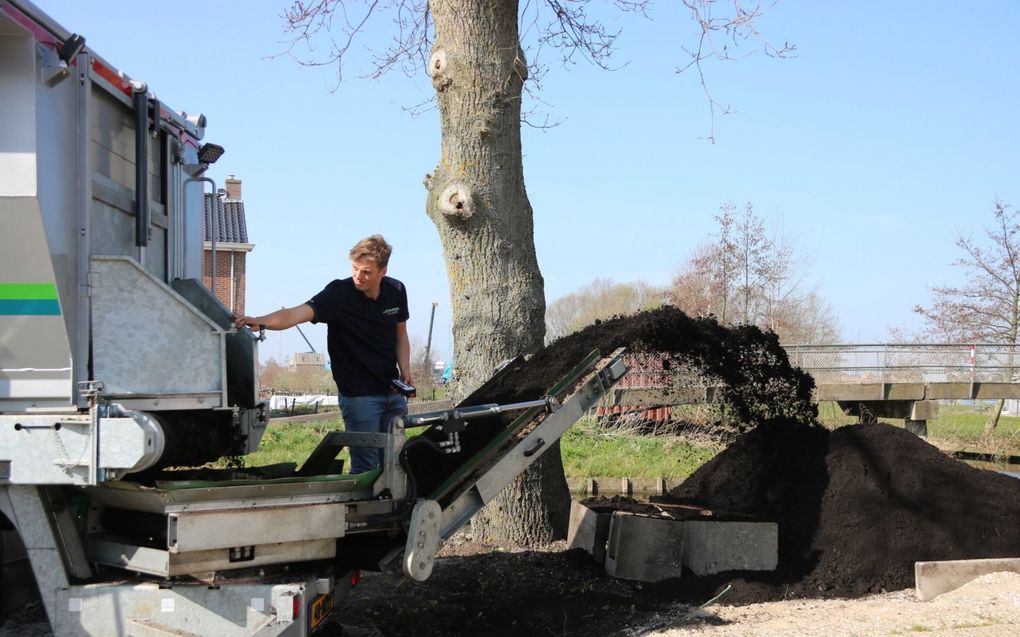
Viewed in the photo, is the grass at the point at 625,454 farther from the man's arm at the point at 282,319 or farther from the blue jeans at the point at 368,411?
the man's arm at the point at 282,319

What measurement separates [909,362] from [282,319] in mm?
18760

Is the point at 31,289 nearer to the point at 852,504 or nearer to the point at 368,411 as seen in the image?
the point at 368,411

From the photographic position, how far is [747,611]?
5.82 meters

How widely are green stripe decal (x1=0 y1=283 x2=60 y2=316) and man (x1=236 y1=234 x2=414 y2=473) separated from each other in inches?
60.6

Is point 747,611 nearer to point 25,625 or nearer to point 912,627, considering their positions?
point 912,627

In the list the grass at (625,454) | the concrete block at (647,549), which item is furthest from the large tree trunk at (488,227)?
the grass at (625,454)

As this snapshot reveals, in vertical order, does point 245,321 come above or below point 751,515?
above

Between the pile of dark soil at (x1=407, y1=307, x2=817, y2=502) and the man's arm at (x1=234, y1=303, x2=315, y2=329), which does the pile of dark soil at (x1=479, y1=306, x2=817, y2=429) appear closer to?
the pile of dark soil at (x1=407, y1=307, x2=817, y2=502)

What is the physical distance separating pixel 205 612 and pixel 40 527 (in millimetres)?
804

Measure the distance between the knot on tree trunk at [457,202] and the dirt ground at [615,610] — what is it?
8.83ft

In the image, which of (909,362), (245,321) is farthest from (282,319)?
(909,362)

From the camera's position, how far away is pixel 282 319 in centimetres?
510

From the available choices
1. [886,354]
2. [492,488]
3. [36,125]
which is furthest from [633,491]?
[886,354]

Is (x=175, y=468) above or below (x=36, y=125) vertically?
below
